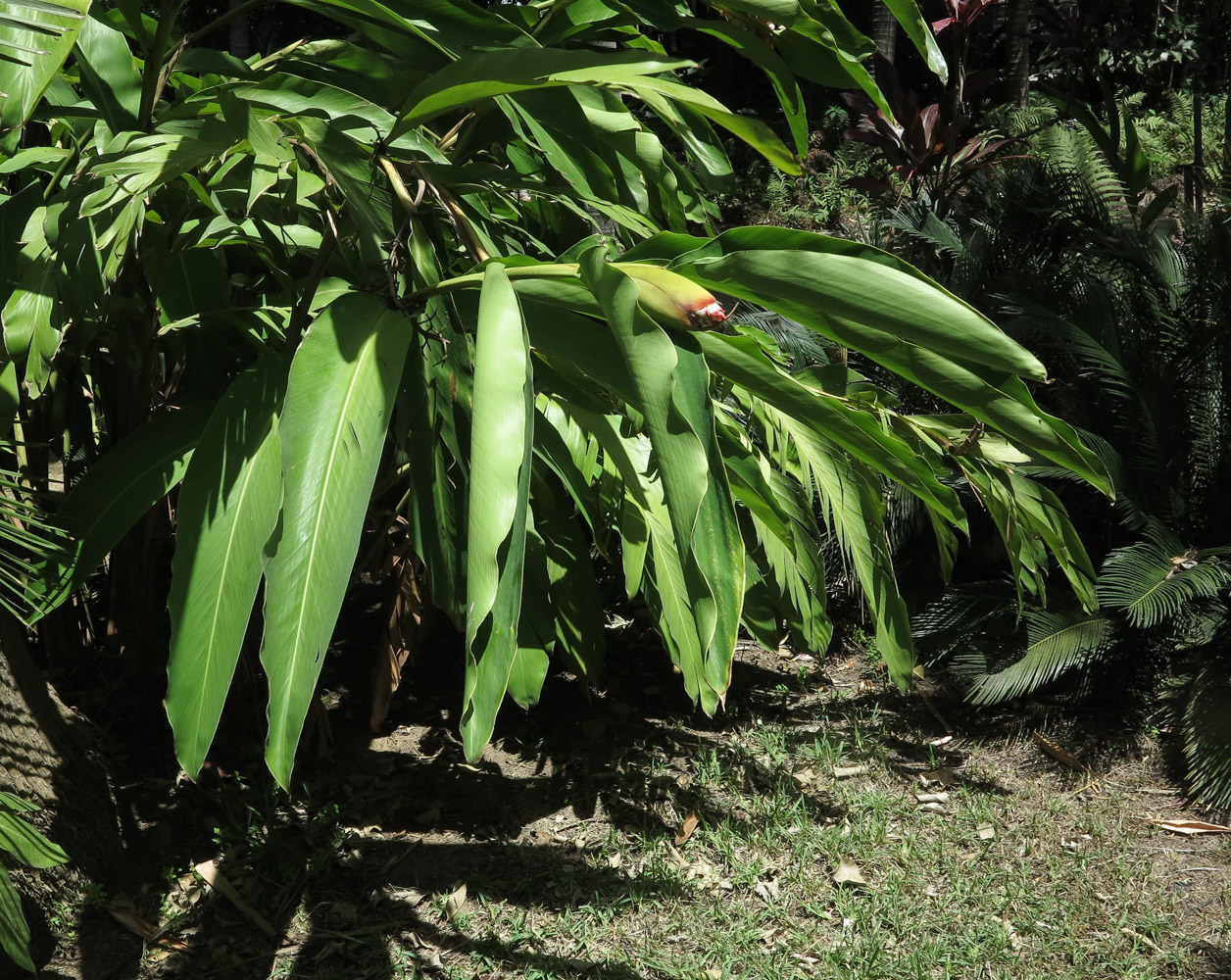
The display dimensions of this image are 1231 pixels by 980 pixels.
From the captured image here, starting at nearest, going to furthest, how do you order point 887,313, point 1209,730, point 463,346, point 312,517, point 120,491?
1. point 887,313
2. point 312,517
3. point 463,346
4. point 120,491
5. point 1209,730

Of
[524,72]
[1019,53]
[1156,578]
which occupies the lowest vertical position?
[1156,578]

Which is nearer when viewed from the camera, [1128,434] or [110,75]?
[110,75]

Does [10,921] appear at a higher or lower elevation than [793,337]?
lower

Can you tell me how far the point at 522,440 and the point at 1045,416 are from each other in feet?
2.03

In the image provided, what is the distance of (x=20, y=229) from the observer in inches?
74.8

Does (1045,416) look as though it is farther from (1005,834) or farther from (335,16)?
(1005,834)

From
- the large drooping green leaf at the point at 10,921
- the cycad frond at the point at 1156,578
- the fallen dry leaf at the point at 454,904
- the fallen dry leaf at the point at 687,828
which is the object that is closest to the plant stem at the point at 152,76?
the large drooping green leaf at the point at 10,921

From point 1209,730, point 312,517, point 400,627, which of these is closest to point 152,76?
point 312,517

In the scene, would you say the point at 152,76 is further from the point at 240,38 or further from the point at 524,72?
the point at 240,38

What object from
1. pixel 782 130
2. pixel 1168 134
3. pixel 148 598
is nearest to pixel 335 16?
pixel 148 598

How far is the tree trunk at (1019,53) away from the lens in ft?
28.4

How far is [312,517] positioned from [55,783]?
137 centimetres

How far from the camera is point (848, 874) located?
2566 millimetres

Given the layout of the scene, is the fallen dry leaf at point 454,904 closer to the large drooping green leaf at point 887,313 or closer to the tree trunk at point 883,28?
the large drooping green leaf at point 887,313
